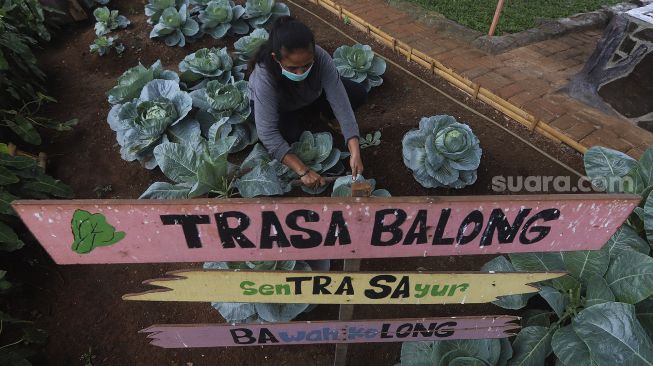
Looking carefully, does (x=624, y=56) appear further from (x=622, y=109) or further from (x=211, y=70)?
(x=211, y=70)

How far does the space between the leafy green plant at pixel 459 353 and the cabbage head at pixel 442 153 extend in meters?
0.90

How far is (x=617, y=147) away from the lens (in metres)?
2.56

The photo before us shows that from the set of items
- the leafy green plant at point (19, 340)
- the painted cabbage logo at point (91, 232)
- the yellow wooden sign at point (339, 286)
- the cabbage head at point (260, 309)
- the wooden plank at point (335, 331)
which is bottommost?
the leafy green plant at point (19, 340)

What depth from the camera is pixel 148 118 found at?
7.91 ft

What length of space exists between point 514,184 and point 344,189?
118cm

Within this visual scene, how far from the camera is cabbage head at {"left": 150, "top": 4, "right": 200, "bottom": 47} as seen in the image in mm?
3268

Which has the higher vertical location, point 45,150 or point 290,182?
point 290,182

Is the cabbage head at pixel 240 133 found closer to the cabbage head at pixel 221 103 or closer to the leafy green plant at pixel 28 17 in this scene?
the cabbage head at pixel 221 103

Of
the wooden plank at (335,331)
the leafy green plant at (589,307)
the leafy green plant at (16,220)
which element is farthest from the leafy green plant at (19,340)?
the leafy green plant at (589,307)

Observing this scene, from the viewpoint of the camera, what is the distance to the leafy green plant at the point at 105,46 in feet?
10.7

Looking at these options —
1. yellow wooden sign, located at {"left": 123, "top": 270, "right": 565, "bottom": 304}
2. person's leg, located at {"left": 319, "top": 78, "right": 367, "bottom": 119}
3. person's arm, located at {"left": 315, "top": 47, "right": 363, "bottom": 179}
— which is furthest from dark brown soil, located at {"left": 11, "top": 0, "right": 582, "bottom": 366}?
yellow wooden sign, located at {"left": 123, "top": 270, "right": 565, "bottom": 304}

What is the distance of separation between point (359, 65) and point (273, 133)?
106 cm

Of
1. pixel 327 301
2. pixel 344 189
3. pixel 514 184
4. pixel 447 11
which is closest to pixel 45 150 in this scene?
pixel 344 189

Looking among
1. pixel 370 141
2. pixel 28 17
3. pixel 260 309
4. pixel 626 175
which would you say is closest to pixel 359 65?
pixel 370 141
